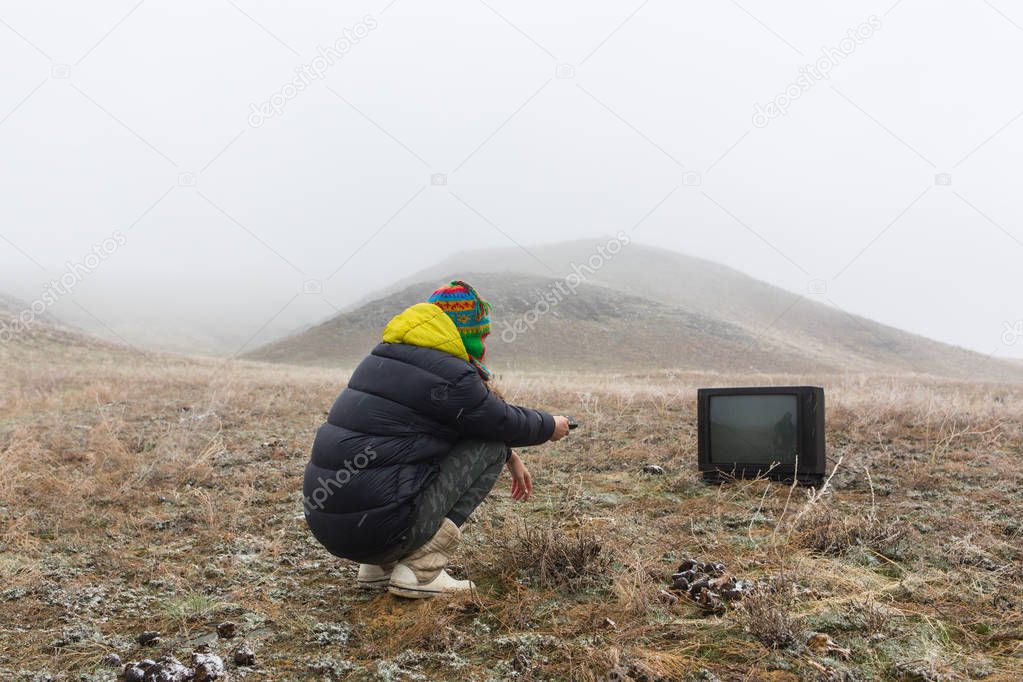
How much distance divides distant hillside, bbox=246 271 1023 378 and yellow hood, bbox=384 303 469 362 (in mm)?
35605

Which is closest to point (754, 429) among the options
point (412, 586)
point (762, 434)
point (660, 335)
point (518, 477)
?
point (762, 434)

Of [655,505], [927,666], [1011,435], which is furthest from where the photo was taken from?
[1011,435]

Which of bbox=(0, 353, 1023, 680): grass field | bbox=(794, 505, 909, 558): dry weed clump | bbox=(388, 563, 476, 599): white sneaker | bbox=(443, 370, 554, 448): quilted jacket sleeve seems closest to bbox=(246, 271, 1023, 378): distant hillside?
bbox=(0, 353, 1023, 680): grass field

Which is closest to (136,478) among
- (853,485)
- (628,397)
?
(853,485)

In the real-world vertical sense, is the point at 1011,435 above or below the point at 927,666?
above

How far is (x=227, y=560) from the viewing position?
3.75 m

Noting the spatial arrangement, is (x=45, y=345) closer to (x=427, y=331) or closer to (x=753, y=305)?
(x=427, y=331)

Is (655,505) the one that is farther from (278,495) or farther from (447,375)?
(278,495)

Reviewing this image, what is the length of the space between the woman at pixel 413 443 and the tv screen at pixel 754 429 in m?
2.51

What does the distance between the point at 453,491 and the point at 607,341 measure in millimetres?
45052

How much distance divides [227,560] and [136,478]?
197 centimetres

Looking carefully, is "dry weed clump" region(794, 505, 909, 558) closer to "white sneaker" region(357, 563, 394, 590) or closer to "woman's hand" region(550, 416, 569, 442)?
"woman's hand" region(550, 416, 569, 442)

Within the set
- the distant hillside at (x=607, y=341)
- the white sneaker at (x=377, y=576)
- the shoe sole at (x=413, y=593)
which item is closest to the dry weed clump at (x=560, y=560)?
the shoe sole at (x=413, y=593)

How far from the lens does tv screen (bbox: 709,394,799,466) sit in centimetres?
503
